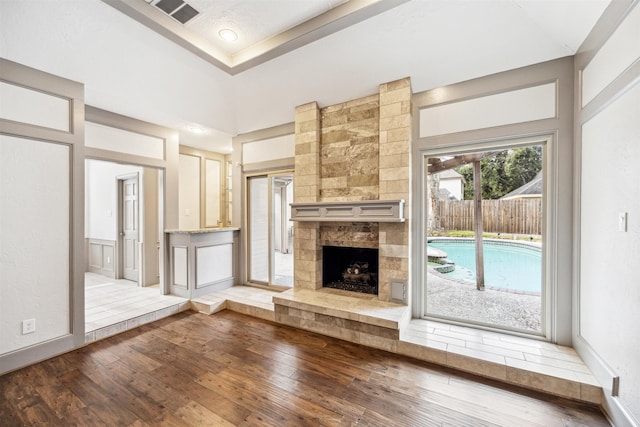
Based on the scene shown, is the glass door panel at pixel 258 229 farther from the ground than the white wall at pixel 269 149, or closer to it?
closer to it

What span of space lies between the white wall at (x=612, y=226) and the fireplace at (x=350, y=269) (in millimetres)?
2038

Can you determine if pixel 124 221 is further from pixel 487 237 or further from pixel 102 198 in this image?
pixel 487 237

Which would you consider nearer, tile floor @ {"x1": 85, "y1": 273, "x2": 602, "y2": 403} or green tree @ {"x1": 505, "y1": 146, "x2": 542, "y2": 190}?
tile floor @ {"x1": 85, "y1": 273, "x2": 602, "y2": 403}

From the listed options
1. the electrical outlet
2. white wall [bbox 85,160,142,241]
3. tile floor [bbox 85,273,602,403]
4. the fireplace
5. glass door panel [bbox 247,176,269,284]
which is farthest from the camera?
white wall [bbox 85,160,142,241]

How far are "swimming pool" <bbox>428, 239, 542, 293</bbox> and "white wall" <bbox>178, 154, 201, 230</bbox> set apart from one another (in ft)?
14.2

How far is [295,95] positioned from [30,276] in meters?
3.51

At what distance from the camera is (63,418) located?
6.02 ft

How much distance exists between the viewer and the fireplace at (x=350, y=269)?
11.8ft

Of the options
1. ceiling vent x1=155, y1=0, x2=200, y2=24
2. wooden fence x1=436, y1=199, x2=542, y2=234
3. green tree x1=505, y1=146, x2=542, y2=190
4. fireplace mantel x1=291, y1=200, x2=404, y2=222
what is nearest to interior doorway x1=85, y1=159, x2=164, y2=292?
ceiling vent x1=155, y1=0, x2=200, y2=24

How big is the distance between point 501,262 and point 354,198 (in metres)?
1.85

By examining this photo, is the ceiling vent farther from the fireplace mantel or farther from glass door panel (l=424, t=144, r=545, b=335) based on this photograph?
glass door panel (l=424, t=144, r=545, b=335)

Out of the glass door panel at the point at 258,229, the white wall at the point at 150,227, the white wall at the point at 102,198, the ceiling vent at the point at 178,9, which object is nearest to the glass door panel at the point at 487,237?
the glass door panel at the point at 258,229

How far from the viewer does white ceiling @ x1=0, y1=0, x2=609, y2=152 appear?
2271mm

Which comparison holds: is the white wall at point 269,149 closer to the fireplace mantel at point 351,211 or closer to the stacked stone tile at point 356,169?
the stacked stone tile at point 356,169
